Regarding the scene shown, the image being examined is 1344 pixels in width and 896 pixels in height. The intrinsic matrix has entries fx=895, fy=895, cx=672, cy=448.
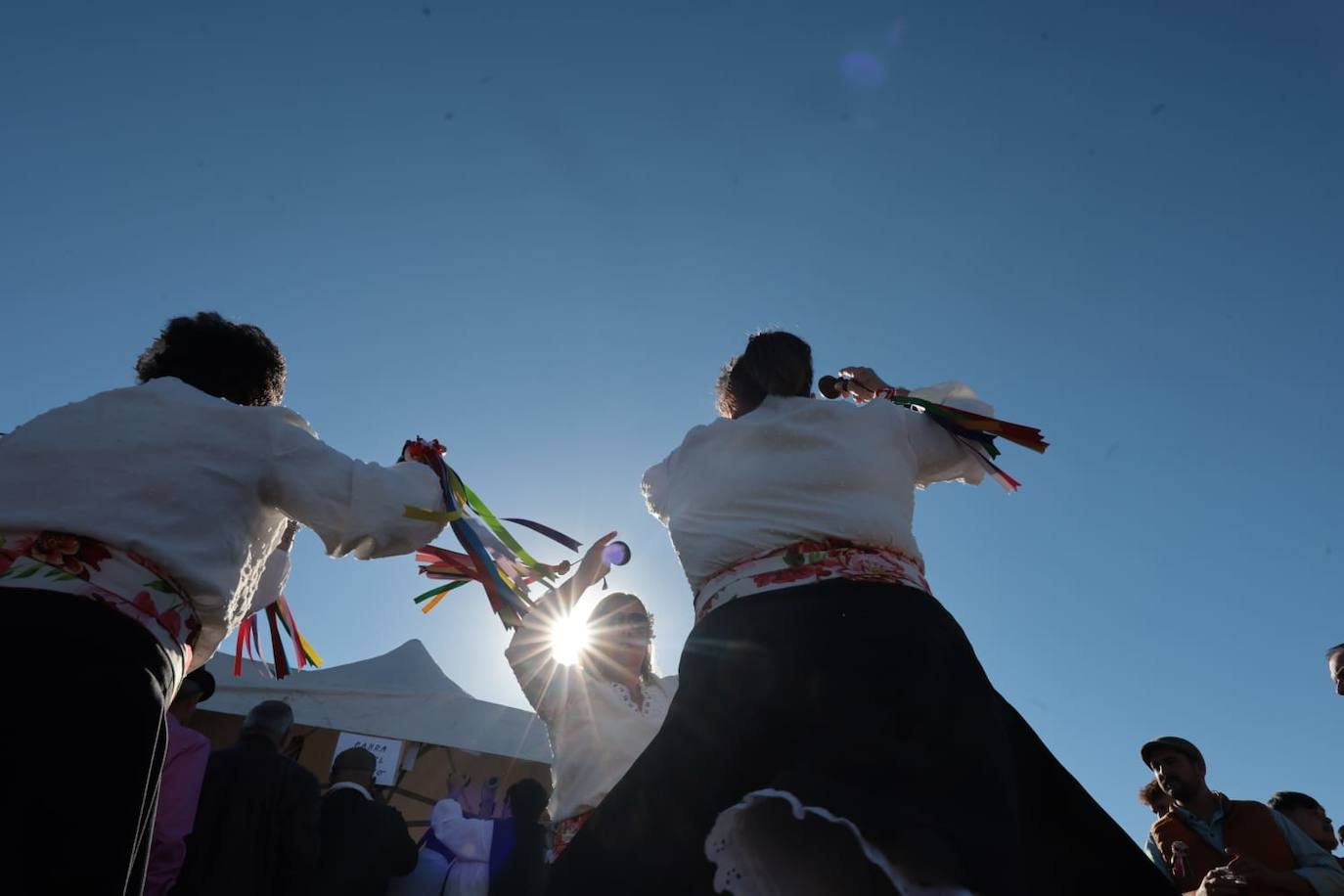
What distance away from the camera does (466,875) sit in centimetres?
419

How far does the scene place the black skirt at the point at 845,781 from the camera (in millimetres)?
1347

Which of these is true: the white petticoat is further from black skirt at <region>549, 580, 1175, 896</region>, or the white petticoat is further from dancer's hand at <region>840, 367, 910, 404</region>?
dancer's hand at <region>840, 367, 910, 404</region>

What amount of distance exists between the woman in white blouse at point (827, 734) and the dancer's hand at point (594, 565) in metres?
0.71

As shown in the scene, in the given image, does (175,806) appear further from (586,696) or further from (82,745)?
(82,745)

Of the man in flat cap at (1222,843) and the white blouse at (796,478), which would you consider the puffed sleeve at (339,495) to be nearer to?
the white blouse at (796,478)

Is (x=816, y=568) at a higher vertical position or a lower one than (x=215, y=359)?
lower

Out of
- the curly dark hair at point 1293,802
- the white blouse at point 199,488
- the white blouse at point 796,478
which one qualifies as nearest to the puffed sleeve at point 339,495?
the white blouse at point 199,488

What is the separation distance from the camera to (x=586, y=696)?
9.35ft

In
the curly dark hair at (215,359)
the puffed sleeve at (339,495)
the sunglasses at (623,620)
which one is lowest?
the puffed sleeve at (339,495)

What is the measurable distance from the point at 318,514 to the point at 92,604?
0.43 meters

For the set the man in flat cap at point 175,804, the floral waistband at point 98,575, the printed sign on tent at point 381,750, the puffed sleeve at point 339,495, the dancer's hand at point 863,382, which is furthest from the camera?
the printed sign on tent at point 381,750

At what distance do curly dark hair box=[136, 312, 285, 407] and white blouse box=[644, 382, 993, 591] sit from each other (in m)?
1.01

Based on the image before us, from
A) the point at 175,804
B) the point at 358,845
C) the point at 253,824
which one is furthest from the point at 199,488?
the point at 358,845

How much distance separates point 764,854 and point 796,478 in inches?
27.6
